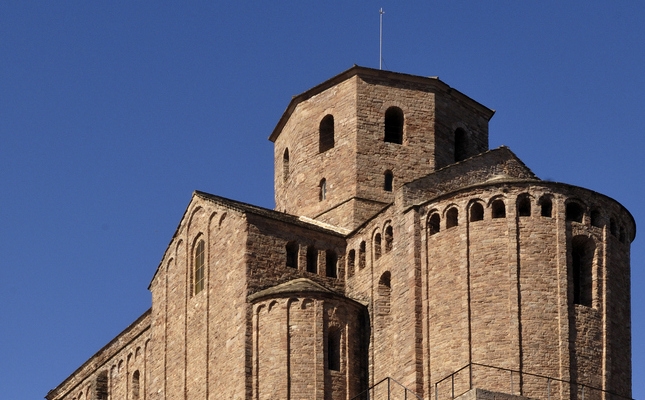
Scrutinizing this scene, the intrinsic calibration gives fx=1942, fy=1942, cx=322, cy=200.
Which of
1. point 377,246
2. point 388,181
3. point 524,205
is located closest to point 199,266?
point 377,246

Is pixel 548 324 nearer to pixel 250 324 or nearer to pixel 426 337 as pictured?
pixel 426 337

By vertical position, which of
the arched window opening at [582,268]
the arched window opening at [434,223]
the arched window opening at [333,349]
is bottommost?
the arched window opening at [333,349]

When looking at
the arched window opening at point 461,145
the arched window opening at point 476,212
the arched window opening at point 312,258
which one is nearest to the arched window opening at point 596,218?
the arched window opening at point 476,212

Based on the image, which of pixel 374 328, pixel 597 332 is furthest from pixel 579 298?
pixel 374 328

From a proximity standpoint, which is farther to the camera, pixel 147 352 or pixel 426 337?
pixel 147 352

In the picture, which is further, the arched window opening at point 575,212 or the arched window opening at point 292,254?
the arched window opening at point 292,254

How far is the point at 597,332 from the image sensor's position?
5388 cm

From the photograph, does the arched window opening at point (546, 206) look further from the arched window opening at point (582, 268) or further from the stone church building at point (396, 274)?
the arched window opening at point (582, 268)

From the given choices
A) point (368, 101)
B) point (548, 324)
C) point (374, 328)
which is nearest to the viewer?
point (548, 324)

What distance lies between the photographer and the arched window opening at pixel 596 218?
55156 millimetres

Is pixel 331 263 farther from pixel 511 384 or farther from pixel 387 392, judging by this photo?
pixel 511 384

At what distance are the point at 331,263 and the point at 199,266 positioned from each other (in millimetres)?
4365

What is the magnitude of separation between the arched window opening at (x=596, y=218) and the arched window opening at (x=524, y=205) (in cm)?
192

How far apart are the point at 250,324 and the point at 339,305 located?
2.66 m
